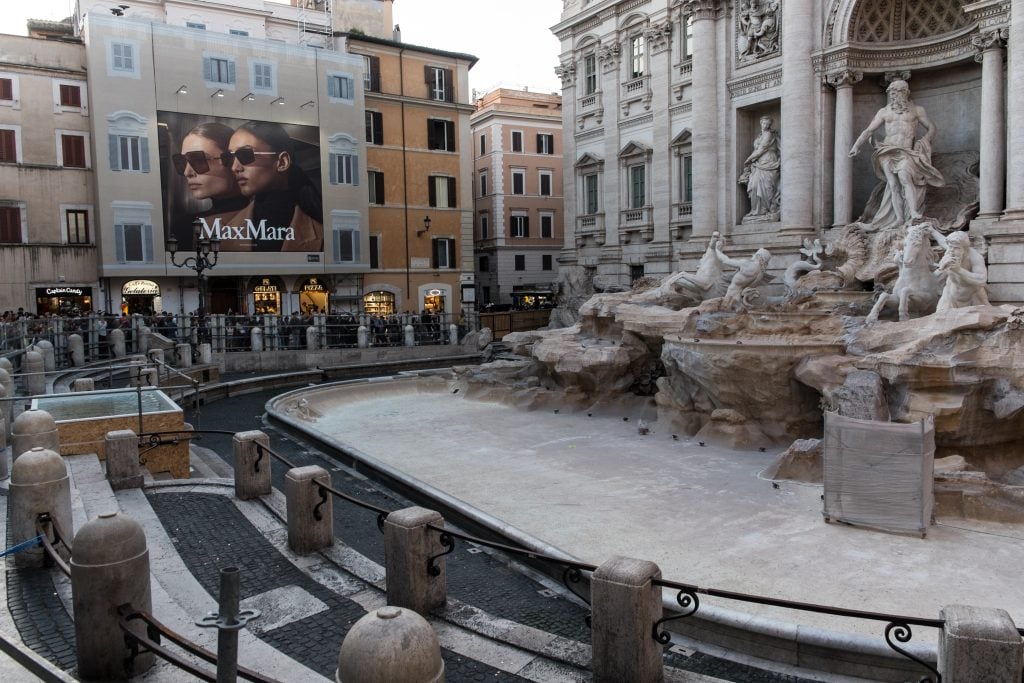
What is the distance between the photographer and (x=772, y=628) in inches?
258

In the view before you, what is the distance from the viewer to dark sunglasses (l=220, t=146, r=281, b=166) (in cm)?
3350

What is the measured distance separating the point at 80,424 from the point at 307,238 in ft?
83.1

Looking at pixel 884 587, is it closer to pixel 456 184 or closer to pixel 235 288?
pixel 235 288

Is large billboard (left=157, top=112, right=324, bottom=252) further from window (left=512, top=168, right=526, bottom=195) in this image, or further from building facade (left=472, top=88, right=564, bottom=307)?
window (left=512, top=168, right=526, bottom=195)

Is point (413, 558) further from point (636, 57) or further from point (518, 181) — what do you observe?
point (518, 181)

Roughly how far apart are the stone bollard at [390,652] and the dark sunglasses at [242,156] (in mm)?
32715

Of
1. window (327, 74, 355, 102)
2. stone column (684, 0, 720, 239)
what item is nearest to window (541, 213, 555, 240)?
window (327, 74, 355, 102)

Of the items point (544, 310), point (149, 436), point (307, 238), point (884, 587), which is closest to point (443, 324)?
point (544, 310)

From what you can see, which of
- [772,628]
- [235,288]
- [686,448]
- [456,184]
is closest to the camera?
[772,628]

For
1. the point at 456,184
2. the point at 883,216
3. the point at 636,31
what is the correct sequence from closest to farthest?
the point at 883,216
the point at 636,31
the point at 456,184

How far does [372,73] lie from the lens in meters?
38.9

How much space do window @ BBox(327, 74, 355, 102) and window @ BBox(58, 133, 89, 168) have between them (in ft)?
34.7

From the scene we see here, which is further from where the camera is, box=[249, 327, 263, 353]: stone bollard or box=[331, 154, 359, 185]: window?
box=[331, 154, 359, 185]: window

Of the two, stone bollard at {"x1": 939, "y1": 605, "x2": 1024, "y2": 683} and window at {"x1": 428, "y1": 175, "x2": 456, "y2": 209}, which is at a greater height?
window at {"x1": 428, "y1": 175, "x2": 456, "y2": 209}
